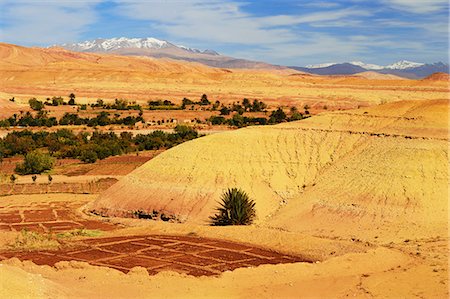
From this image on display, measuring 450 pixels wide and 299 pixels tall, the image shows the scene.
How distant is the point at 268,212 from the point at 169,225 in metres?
4.05

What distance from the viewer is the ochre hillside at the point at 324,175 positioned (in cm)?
2353

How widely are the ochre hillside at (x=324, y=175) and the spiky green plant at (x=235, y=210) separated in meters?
0.64

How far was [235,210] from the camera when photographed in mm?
25562

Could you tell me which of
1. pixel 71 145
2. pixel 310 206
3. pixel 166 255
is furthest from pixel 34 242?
pixel 71 145

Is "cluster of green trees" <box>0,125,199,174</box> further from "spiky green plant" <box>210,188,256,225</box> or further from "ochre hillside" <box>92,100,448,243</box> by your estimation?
"spiky green plant" <box>210,188,256,225</box>

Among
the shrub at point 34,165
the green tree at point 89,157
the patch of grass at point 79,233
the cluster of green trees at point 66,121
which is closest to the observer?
the patch of grass at point 79,233

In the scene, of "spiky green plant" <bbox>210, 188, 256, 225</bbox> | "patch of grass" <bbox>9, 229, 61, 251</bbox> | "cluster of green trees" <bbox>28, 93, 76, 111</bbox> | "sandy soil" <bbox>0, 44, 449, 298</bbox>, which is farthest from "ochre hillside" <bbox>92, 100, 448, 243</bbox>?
"cluster of green trees" <bbox>28, 93, 76, 111</bbox>

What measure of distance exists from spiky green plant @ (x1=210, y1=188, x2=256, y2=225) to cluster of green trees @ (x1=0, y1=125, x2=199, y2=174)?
19.3 meters

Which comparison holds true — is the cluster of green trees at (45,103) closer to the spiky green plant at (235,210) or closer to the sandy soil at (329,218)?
the sandy soil at (329,218)

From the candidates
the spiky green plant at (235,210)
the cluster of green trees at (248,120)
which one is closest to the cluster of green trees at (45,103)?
the cluster of green trees at (248,120)

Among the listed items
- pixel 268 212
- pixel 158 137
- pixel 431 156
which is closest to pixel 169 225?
pixel 268 212

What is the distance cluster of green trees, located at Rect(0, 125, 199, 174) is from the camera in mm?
42250

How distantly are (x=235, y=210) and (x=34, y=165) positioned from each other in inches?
790

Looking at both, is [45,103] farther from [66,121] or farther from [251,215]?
[251,215]
